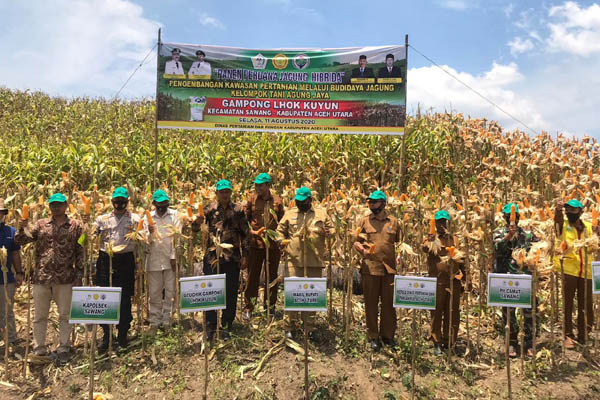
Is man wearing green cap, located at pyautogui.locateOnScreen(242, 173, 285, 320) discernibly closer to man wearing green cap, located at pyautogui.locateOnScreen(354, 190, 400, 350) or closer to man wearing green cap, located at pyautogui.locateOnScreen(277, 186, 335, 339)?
man wearing green cap, located at pyautogui.locateOnScreen(277, 186, 335, 339)

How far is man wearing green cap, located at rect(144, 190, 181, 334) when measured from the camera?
4918mm

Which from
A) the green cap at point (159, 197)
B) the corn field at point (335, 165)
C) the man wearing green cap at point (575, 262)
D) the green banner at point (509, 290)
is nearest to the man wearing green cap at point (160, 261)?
the green cap at point (159, 197)

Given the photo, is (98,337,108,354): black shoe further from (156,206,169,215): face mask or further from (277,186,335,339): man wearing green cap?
(277,186,335,339): man wearing green cap

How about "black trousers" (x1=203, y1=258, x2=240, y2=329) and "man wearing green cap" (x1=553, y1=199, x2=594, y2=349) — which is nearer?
"man wearing green cap" (x1=553, y1=199, x2=594, y2=349)

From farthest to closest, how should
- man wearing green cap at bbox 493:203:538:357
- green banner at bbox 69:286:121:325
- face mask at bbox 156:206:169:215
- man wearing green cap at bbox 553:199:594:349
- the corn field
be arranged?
1. the corn field
2. face mask at bbox 156:206:169:215
3. man wearing green cap at bbox 553:199:594:349
4. man wearing green cap at bbox 493:203:538:357
5. green banner at bbox 69:286:121:325

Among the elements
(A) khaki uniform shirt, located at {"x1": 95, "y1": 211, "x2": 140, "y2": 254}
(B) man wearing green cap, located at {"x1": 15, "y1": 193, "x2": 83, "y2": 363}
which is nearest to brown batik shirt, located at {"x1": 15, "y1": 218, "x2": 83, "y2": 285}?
(B) man wearing green cap, located at {"x1": 15, "y1": 193, "x2": 83, "y2": 363}

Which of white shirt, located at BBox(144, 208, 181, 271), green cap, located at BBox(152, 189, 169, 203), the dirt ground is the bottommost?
the dirt ground

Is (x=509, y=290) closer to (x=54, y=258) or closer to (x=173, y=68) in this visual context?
(x=54, y=258)

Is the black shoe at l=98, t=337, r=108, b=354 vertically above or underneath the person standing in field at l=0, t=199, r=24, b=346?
underneath

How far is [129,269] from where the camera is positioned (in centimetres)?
486

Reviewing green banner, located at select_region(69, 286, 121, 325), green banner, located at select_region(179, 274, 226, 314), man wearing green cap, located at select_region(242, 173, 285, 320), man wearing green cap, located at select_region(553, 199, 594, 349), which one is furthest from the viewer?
man wearing green cap, located at select_region(242, 173, 285, 320)

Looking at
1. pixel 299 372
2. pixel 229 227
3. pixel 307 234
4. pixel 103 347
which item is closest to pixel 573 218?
pixel 307 234

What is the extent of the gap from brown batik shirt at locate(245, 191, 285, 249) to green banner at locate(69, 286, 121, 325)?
2.00 meters

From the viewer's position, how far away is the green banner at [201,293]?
3797mm
